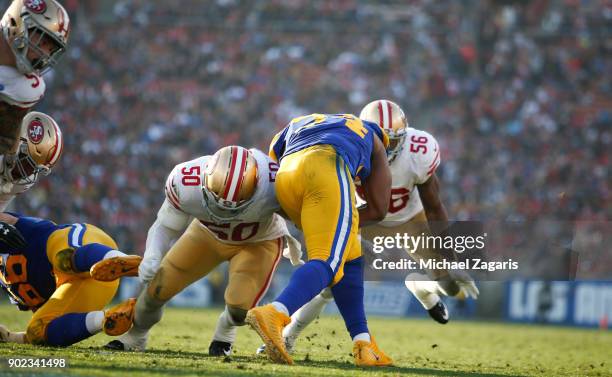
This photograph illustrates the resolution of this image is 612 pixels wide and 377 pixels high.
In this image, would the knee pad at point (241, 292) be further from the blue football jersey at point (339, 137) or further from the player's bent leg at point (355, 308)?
the blue football jersey at point (339, 137)

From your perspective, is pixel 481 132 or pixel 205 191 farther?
pixel 481 132

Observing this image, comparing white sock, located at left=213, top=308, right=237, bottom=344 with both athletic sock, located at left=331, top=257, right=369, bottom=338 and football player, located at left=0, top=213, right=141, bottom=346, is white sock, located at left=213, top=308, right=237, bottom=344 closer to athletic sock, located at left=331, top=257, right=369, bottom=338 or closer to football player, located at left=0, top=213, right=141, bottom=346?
football player, located at left=0, top=213, right=141, bottom=346

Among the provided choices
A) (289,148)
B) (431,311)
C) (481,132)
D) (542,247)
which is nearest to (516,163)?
(481,132)

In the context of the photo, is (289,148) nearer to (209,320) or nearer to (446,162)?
(209,320)

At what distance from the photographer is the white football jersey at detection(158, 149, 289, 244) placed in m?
5.16

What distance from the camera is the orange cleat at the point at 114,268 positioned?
4996 mm

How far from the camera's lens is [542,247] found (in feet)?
34.2

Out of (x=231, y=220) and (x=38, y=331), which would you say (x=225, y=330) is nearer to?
(x=231, y=220)

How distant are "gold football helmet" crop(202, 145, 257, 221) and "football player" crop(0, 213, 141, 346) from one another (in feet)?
2.04

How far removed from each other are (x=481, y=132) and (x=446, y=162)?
4.75 ft

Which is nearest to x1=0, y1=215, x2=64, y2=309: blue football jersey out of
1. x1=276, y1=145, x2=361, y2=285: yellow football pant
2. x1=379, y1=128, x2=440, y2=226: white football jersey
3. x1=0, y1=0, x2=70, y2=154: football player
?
x1=0, y1=0, x2=70, y2=154: football player

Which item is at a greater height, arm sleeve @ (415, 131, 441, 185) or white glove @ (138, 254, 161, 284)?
arm sleeve @ (415, 131, 441, 185)

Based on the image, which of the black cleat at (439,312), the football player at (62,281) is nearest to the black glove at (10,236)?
the football player at (62,281)

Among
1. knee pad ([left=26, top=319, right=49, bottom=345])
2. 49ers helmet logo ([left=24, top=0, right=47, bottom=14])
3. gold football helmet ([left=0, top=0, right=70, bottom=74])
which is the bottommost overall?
knee pad ([left=26, top=319, right=49, bottom=345])
